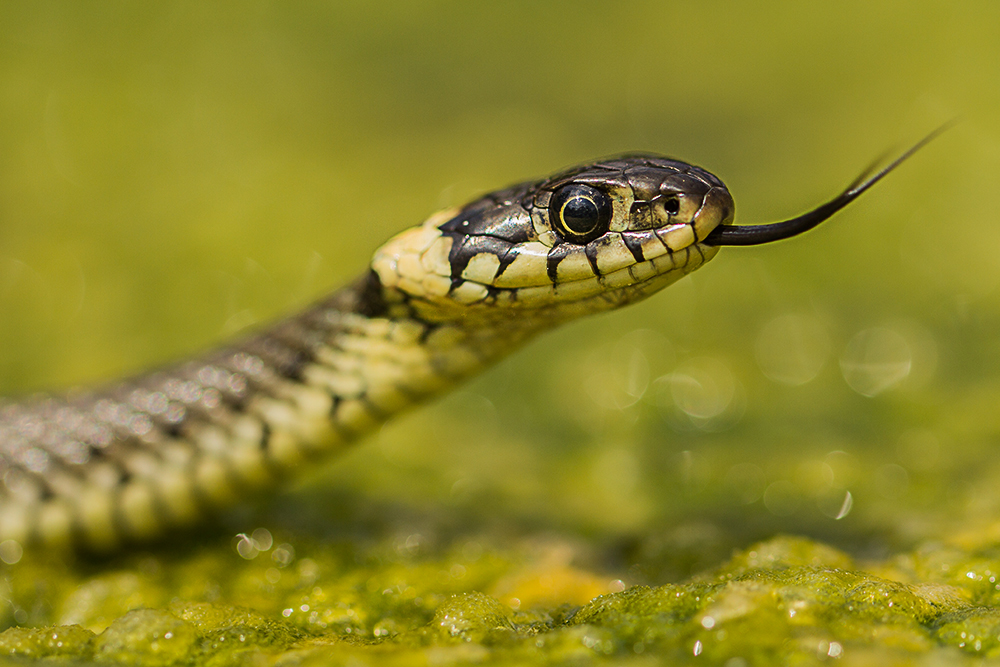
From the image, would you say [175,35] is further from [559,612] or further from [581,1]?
[559,612]

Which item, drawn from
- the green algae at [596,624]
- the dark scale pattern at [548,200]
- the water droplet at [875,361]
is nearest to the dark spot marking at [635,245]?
the dark scale pattern at [548,200]

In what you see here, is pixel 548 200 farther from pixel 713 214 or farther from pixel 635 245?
pixel 713 214

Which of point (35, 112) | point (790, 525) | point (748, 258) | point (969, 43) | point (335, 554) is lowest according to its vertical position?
point (790, 525)

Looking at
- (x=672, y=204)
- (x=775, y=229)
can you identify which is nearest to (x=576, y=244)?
(x=672, y=204)

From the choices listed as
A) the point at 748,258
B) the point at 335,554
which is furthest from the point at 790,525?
the point at 748,258

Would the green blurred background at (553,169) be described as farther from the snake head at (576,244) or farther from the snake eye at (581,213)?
the snake eye at (581,213)

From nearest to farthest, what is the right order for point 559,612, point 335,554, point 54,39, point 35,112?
point 559,612 < point 335,554 < point 35,112 < point 54,39

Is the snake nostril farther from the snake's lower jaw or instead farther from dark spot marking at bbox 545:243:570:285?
dark spot marking at bbox 545:243:570:285
